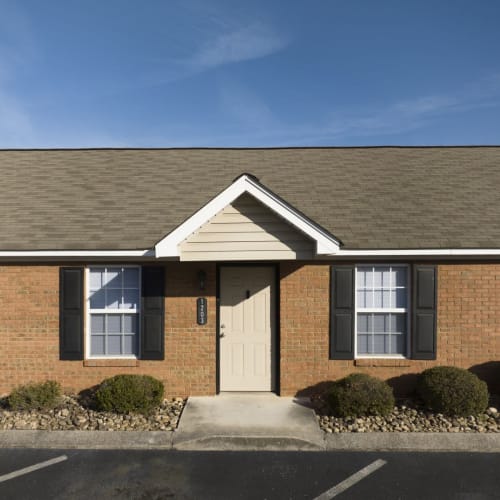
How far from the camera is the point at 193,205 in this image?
8.34m

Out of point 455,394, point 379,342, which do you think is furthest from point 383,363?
point 455,394

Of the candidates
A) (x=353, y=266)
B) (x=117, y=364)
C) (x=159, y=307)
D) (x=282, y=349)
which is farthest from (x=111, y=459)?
(x=353, y=266)

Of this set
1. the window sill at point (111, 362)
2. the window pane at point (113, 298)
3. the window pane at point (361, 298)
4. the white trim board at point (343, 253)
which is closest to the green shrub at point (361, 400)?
the window pane at point (361, 298)

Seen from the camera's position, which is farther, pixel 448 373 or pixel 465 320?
pixel 465 320

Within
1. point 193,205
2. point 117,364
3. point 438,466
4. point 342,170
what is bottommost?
point 438,466

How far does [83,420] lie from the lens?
6.12 m

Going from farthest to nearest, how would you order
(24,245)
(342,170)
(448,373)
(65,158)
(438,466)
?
(65,158) → (342,170) → (24,245) → (448,373) → (438,466)

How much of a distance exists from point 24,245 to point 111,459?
4.06 m

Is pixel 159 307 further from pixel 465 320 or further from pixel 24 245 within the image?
pixel 465 320

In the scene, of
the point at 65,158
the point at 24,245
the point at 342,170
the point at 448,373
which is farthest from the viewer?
the point at 65,158

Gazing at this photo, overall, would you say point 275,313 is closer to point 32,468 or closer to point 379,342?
point 379,342

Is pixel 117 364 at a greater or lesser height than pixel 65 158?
lesser

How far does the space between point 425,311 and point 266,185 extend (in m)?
4.51

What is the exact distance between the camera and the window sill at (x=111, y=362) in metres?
7.12
